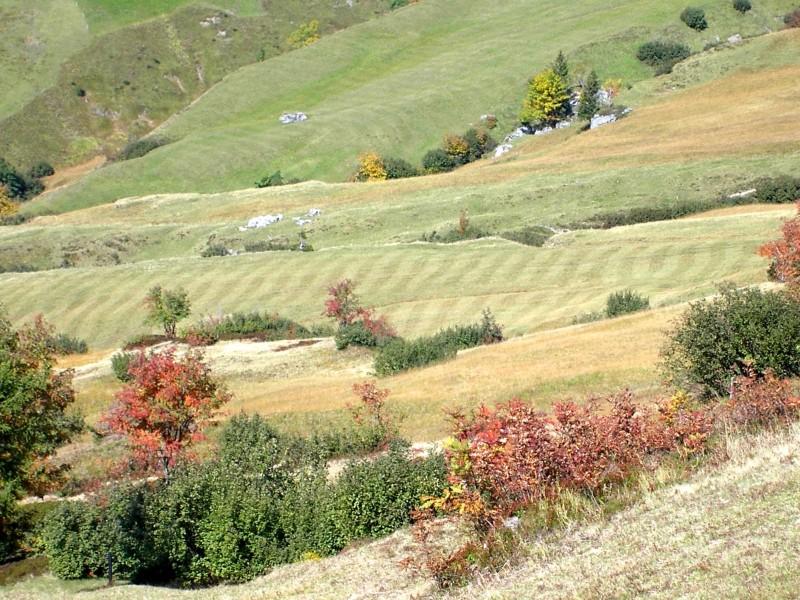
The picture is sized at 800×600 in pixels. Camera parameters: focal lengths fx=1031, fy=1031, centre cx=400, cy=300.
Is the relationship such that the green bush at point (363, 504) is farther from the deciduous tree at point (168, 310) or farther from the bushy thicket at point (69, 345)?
the bushy thicket at point (69, 345)

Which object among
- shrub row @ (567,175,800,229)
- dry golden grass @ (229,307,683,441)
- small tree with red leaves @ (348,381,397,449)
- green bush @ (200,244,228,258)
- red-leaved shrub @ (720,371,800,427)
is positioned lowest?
shrub row @ (567,175,800,229)

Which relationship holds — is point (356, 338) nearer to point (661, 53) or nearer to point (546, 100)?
point (546, 100)

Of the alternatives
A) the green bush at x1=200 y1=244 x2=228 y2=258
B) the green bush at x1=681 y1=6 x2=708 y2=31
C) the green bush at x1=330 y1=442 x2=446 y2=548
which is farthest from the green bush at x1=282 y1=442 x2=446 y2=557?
the green bush at x1=681 y1=6 x2=708 y2=31

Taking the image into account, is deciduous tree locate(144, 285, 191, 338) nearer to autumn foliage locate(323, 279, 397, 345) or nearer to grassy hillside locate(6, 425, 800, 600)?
autumn foliage locate(323, 279, 397, 345)

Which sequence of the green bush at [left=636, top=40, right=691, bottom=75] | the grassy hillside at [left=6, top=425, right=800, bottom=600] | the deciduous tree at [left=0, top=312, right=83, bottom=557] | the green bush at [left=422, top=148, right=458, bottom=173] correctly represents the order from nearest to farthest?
the grassy hillside at [left=6, top=425, right=800, bottom=600]
the deciduous tree at [left=0, top=312, right=83, bottom=557]
the green bush at [left=422, top=148, right=458, bottom=173]
the green bush at [left=636, top=40, right=691, bottom=75]

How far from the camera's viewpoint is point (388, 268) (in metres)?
88.9

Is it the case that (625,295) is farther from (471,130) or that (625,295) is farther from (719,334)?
(471,130)

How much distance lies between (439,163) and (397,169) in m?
7.41

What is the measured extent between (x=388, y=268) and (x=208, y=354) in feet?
81.0

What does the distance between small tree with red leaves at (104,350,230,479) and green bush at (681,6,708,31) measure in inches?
6838

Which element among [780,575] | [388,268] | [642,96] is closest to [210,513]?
[780,575]

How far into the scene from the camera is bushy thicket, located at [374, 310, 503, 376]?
A: 5781 cm

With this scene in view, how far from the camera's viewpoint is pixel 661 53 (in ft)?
615

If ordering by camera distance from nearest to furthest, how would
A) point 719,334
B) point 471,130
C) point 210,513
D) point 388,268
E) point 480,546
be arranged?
point 480,546
point 210,513
point 719,334
point 388,268
point 471,130
